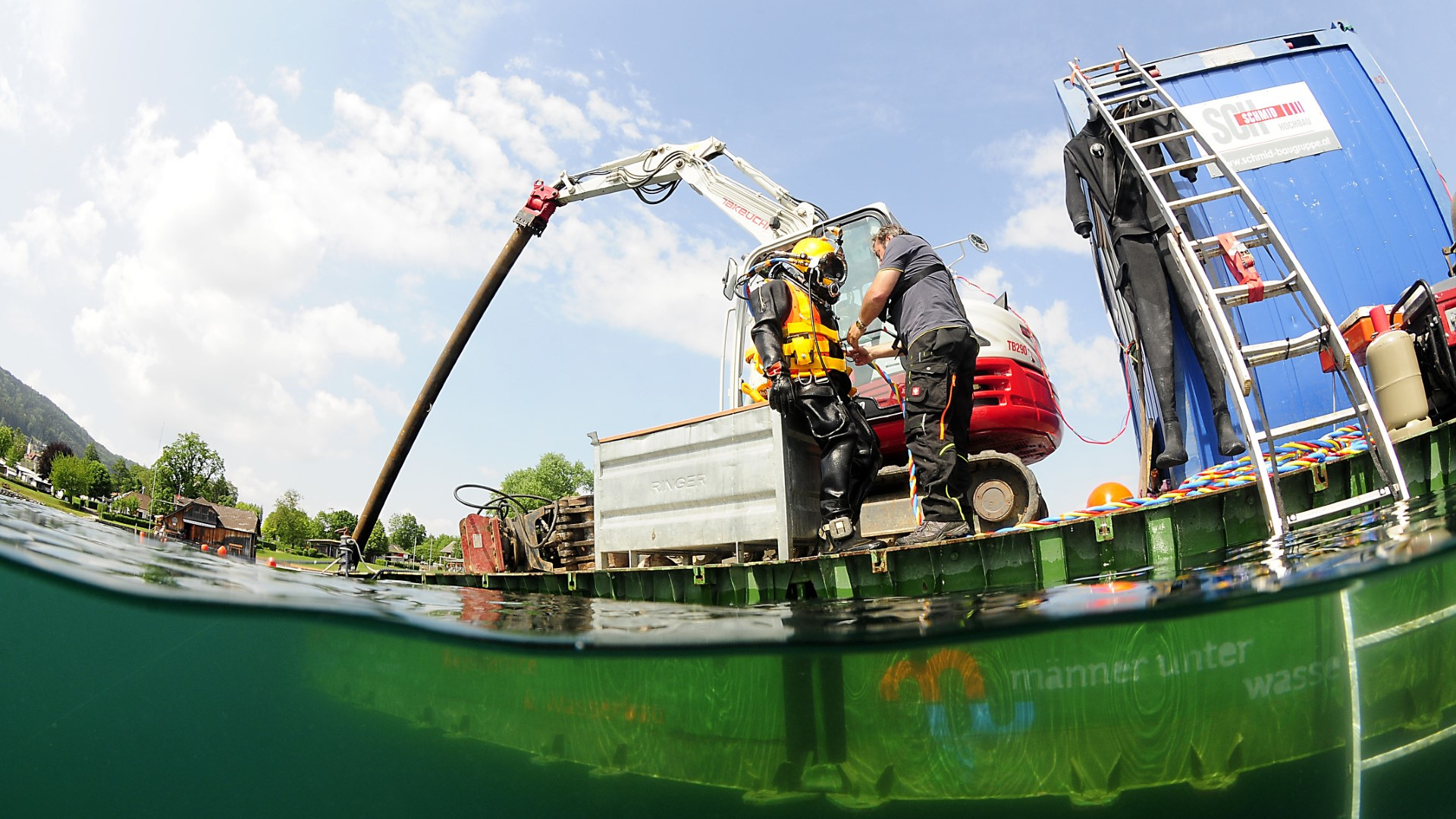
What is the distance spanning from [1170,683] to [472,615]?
11.0 feet

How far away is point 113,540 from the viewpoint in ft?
17.1

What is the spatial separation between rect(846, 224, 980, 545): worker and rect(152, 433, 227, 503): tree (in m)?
72.6

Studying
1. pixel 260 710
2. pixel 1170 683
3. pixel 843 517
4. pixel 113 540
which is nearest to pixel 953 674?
pixel 1170 683

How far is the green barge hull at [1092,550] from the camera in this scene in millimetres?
3443

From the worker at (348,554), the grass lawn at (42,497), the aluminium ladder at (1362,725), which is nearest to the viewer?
the aluminium ladder at (1362,725)

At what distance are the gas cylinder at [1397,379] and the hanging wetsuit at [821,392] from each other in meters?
2.53

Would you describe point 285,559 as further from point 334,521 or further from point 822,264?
point 334,521

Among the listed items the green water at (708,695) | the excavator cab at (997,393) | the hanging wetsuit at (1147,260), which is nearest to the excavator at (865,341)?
the excavator cab at (997,393)

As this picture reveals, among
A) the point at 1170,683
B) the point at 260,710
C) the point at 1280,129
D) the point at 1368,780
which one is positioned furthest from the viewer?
the point at 1280,129

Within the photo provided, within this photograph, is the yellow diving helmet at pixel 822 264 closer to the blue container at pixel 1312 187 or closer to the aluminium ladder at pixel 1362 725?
the blue container at pixel 1312 187

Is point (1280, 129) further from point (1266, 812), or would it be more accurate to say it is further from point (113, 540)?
point (113, 540)

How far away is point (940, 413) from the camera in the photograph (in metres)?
4.29

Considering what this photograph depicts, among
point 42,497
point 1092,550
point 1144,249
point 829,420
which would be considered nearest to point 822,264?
point 829,420

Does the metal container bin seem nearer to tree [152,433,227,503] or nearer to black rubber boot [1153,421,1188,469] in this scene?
black rubber boot [1153,421,1188,469]
